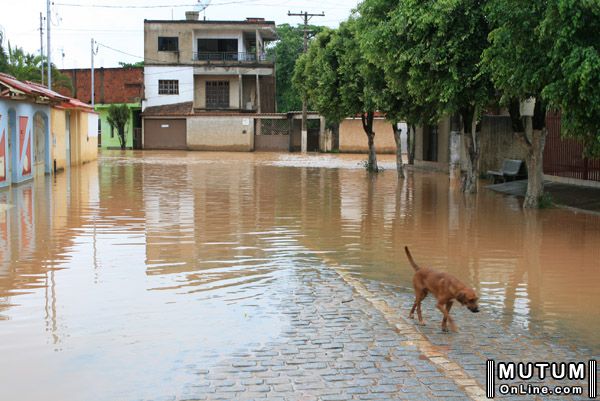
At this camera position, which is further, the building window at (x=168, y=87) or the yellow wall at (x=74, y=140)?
the building window at (x=168, y=87)

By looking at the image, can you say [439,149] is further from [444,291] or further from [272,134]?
[444,291]

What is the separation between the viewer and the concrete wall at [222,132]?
58844 millimetres

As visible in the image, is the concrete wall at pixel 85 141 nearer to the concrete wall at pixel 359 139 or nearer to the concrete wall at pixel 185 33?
the concrete wall at pixel 185 33

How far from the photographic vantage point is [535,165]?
18156 mm

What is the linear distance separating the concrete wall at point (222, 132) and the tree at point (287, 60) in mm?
7987

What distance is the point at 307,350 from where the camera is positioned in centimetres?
682

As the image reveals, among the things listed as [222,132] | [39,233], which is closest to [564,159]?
[39,233]

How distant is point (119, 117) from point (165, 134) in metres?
3.79

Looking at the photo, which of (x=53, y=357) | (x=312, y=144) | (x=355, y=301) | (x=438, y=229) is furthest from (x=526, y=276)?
(x=312, y=144)

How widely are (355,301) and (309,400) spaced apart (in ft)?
10.6

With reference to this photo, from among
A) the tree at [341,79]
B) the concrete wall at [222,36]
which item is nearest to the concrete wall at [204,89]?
the concrete wall at [222,36]

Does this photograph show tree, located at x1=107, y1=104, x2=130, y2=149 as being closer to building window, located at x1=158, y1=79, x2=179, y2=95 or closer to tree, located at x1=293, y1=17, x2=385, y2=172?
building window, located at x1=158, y1=79, x2=179, y2=95

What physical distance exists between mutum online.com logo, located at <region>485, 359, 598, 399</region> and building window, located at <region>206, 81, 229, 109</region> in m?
56.3

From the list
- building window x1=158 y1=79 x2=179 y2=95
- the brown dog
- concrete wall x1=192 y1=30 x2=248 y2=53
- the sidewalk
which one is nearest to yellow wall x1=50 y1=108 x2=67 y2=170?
the sidewalk
